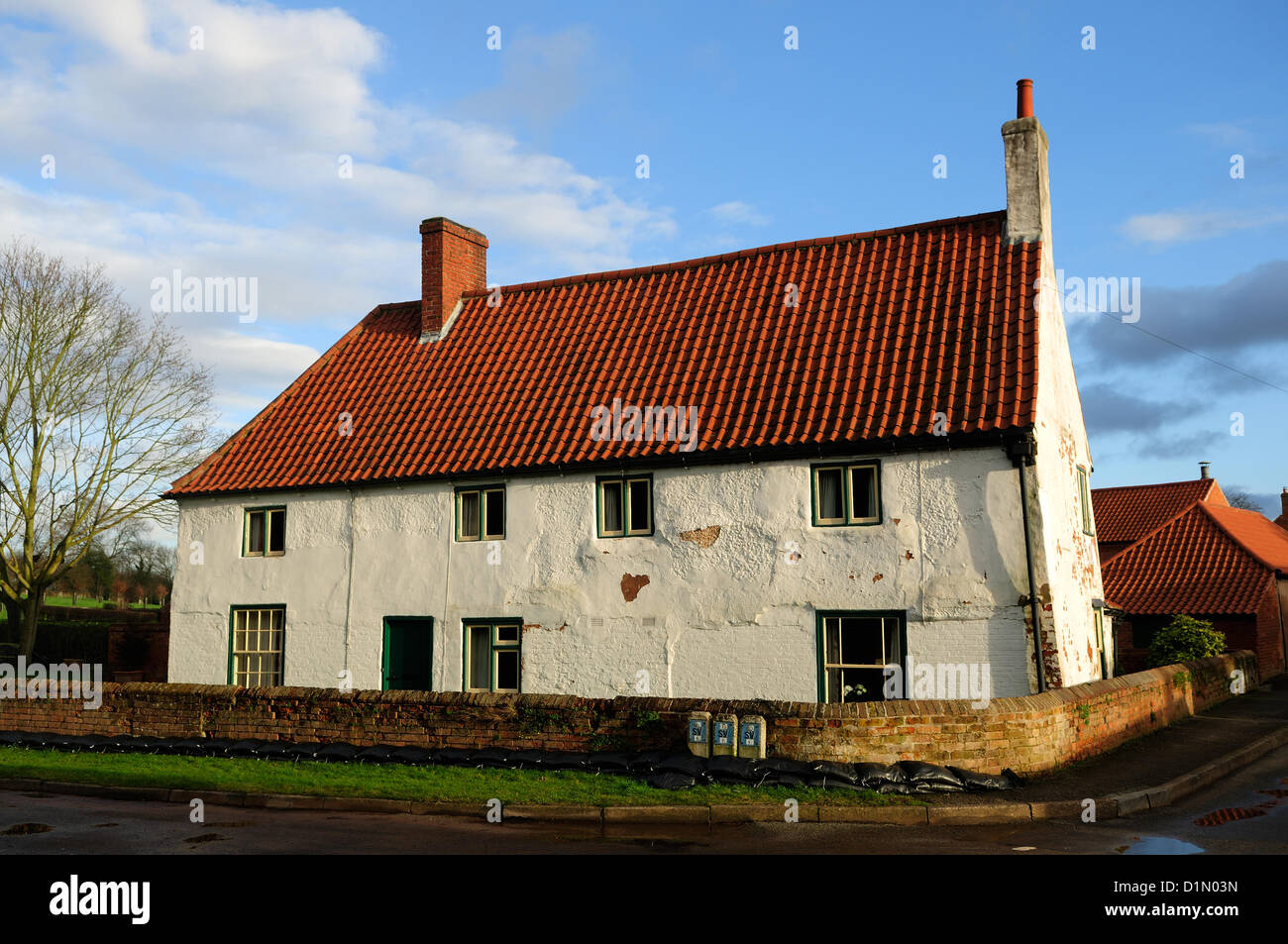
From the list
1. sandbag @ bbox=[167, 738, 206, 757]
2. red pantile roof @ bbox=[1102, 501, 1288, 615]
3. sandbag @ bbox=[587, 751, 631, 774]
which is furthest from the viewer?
red pantile roof @ bbox=[1102, 501, 1288, 615]

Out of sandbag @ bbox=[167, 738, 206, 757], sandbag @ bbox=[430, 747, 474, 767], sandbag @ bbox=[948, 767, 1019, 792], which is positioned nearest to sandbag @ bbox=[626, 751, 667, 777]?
sandbag @ bbox=[430, 747, 474, 767]


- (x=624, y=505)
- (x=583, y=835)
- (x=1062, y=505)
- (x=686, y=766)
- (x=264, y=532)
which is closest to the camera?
(x=583, y=835)

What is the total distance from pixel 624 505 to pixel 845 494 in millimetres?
3986

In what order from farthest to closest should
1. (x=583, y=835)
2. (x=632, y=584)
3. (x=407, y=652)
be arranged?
1. (x=407, y=652)
2. (x=632, y=584)
3. (x=583, y=835)

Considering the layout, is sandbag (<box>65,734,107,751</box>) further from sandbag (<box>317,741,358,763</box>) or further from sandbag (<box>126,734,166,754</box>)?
sandbag (<box>317,741,358,763</box>)

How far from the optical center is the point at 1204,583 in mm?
32938

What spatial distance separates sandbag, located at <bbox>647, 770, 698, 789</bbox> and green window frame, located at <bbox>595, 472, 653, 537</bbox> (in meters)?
6.28

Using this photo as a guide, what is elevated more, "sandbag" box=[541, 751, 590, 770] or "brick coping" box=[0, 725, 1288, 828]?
"sandbag" box=[541, 751, 590, 770]

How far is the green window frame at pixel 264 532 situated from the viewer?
21688mm

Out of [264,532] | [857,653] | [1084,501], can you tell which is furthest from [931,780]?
[264,532]

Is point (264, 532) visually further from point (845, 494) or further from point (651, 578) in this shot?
point (845, 494)

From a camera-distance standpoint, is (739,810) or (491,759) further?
(491,759)

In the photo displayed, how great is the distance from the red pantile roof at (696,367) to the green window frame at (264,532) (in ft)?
2.17

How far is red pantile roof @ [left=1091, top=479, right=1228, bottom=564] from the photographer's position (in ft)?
132
